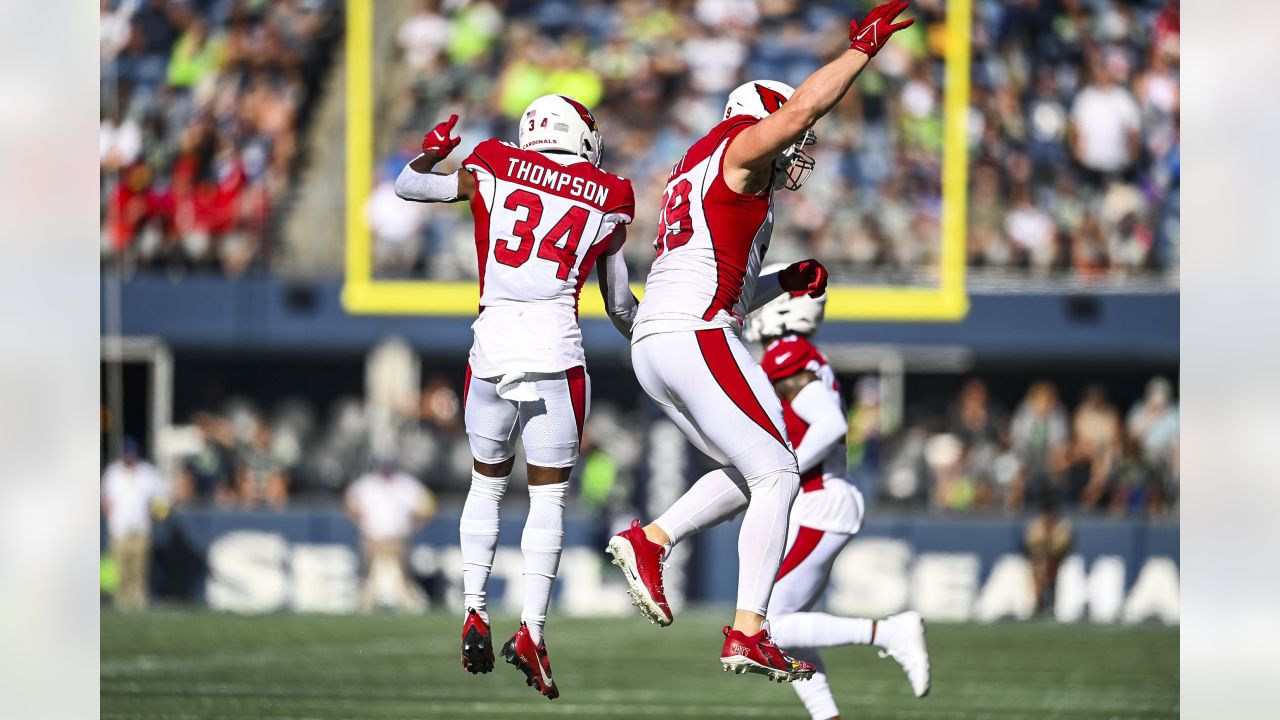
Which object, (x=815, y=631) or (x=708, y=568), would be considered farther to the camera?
(x=708, y=568)

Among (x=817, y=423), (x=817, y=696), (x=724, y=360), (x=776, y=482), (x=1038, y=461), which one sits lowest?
(x=817, y=696)

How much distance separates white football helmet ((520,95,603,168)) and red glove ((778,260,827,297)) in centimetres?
78

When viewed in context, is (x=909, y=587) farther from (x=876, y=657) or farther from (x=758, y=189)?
(x=758, y=189)

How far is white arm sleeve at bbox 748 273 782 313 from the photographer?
660cm

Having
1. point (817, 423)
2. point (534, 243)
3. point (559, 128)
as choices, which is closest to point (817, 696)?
point (817, 423)

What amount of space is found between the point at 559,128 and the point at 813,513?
2.27m

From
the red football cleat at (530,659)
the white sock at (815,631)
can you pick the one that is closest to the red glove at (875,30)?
the red football cleat at (530,659)

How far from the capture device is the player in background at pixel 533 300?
623 cm

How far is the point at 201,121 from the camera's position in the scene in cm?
1900

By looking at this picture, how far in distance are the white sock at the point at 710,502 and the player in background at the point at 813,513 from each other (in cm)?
104

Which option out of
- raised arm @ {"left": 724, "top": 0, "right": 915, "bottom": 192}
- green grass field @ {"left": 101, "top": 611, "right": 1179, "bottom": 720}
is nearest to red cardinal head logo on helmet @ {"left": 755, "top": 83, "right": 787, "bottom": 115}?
raised arm @ {"left": 724, "top": 0, "right": 915, "bottom": 192}

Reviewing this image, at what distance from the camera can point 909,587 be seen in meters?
17.3

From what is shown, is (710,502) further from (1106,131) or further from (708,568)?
(1106,131)
